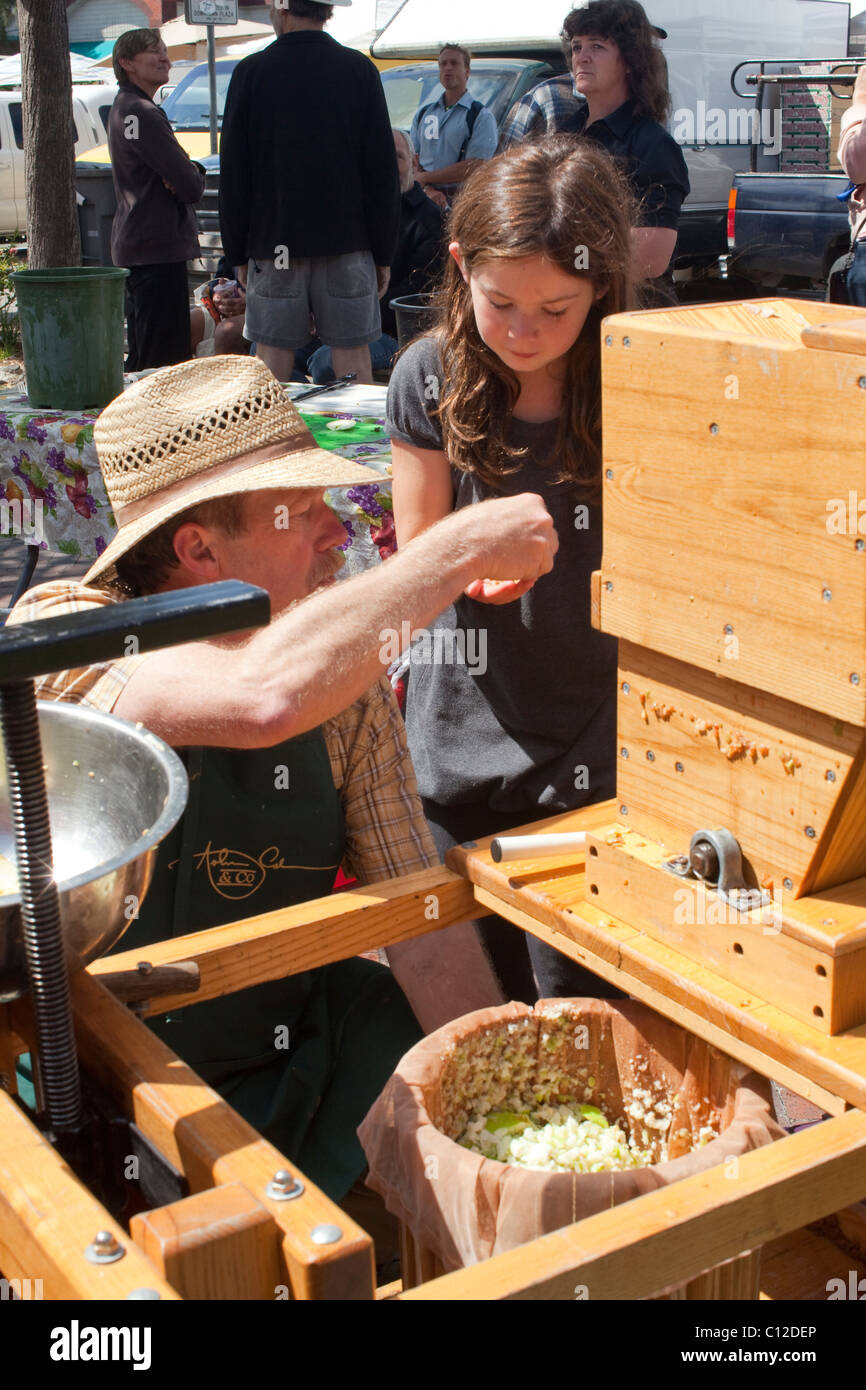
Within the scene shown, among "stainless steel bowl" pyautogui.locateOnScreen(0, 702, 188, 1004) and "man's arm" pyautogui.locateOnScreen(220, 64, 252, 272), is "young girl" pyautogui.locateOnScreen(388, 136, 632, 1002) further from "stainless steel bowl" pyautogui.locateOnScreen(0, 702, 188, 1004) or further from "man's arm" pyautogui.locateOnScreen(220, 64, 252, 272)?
"man's arm" pyautogui.locateOnScreen(220, 64, 252, 272)

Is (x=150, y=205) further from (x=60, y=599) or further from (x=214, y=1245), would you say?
(x=214, y=1245)

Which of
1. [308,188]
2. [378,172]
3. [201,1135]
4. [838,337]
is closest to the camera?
[201,1135]

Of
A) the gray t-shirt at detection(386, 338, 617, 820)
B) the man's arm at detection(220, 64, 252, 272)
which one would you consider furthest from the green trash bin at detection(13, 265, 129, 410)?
the gray t-shirt at detection(386, 338, 617, 820)

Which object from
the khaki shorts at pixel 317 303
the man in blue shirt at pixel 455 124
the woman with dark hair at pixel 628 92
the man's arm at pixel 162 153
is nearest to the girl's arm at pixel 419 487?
the woman with dark hair at pixel 628 92

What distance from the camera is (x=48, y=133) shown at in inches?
202

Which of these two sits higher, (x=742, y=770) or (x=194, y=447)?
(x=194, y=447)

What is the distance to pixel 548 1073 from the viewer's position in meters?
1.45

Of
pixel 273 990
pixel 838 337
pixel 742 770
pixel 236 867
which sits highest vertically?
pixel 838 337

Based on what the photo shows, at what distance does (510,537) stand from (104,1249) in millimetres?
876

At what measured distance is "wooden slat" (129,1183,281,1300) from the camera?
0.85 m

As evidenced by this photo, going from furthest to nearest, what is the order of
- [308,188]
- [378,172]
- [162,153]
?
1. [162,153]
2. [378,172]
3. [308,188]

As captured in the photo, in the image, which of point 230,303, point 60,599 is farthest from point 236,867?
point 230,303

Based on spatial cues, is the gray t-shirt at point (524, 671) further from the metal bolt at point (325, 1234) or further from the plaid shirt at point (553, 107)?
the plaid shirt at point (553, 107)

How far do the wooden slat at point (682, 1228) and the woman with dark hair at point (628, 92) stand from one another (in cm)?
332
